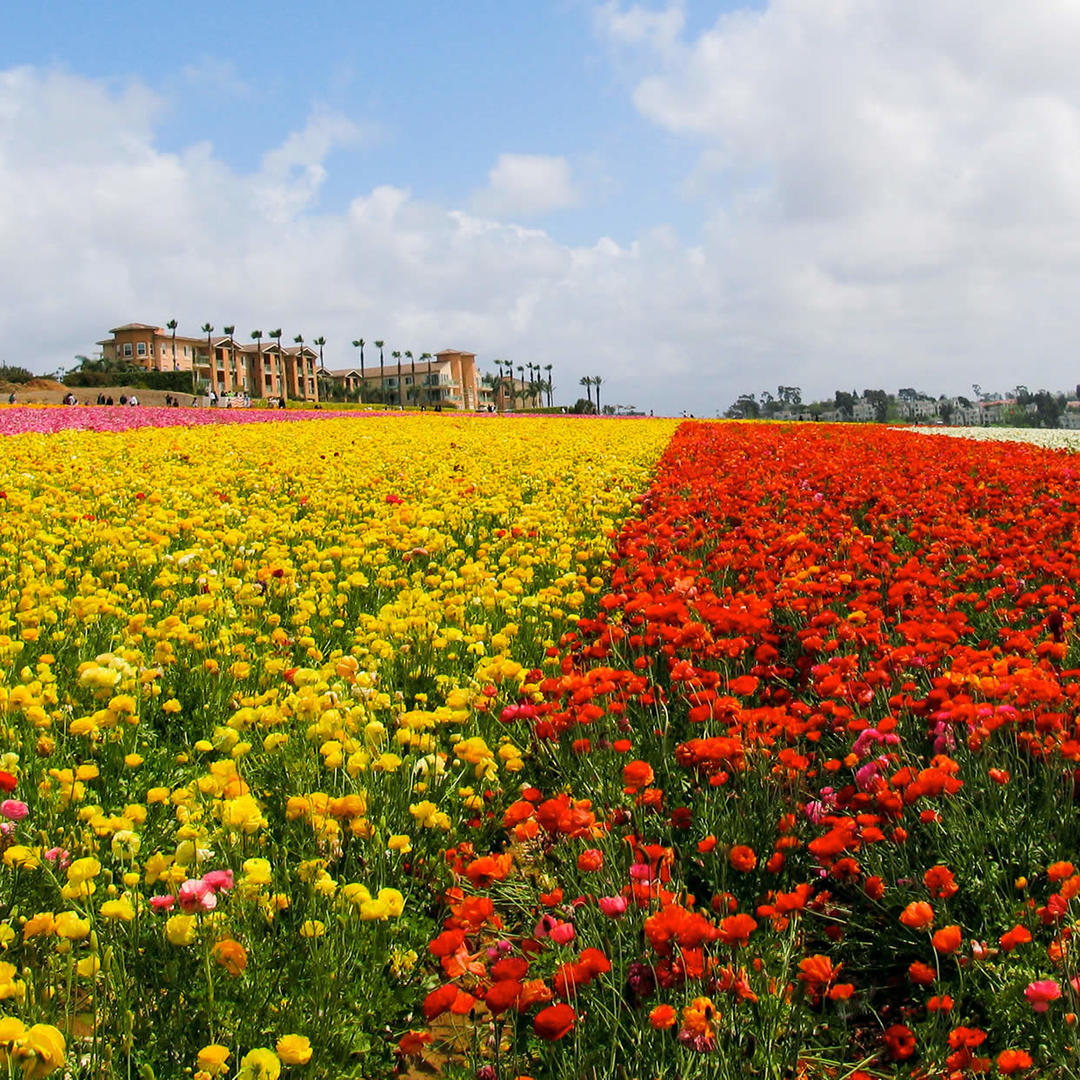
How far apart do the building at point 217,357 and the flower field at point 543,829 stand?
4732 inches

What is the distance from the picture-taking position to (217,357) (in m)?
120

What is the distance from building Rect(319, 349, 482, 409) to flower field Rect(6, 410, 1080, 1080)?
429ft

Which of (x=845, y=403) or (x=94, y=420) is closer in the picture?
(x=94, y=420)

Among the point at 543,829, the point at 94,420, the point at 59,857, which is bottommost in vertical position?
the point at 543,829

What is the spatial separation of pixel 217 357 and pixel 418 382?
3136cm

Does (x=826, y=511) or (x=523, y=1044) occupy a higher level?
(x=826, y=511)

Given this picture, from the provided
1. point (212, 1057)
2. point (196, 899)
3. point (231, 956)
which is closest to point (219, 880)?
point (196, 899)

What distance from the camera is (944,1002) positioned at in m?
2.04

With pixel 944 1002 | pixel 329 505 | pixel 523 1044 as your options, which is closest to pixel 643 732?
pixel 523 1044

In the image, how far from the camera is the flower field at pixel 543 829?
212cm

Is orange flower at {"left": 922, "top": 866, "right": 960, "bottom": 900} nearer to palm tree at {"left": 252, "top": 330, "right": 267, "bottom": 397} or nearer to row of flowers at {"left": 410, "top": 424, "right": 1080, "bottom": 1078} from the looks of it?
row of flowers at {"left": 410, "top": 424, "right": 1080, "bottom": 1078}

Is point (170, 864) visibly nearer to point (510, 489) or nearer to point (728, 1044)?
point (728, 1044)

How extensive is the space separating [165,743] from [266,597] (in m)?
1.90

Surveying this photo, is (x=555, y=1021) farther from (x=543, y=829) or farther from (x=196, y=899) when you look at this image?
(x=543, y=829)
